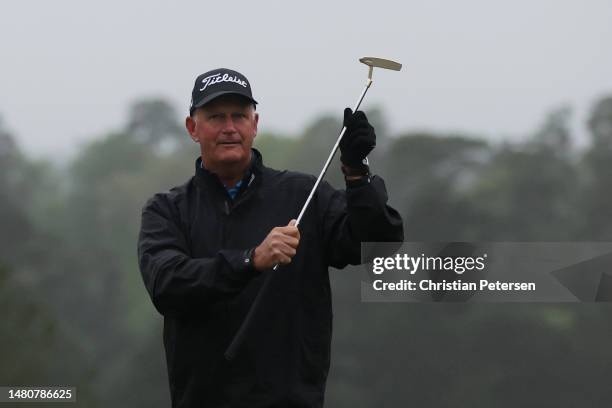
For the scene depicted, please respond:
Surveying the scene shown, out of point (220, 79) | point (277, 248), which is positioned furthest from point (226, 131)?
point (277, 248)

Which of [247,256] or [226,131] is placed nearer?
[247,256]

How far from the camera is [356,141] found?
3.95m

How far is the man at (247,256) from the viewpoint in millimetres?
3895

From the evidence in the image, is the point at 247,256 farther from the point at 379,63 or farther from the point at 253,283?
the point at 379,63

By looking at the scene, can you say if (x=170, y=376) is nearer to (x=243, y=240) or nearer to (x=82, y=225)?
(x=243, y=240)

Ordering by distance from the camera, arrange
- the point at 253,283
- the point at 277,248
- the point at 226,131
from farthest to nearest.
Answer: the point at 226,131
the point at 253,283
the point at 277,248

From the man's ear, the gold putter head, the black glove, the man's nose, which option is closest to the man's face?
the man's nose

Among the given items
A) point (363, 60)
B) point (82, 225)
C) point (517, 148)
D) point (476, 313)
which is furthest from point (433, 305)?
point (363, 60)

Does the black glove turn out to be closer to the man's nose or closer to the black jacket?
the black jacket

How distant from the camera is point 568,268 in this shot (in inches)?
374

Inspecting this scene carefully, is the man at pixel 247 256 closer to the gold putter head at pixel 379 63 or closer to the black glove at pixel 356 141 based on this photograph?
the black glove at pixel 356 141

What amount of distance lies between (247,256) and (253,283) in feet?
0.56

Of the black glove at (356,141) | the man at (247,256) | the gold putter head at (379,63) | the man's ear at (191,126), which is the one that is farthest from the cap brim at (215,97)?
the gold putter head at (379,63)

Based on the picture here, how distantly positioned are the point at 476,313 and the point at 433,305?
104 inches
